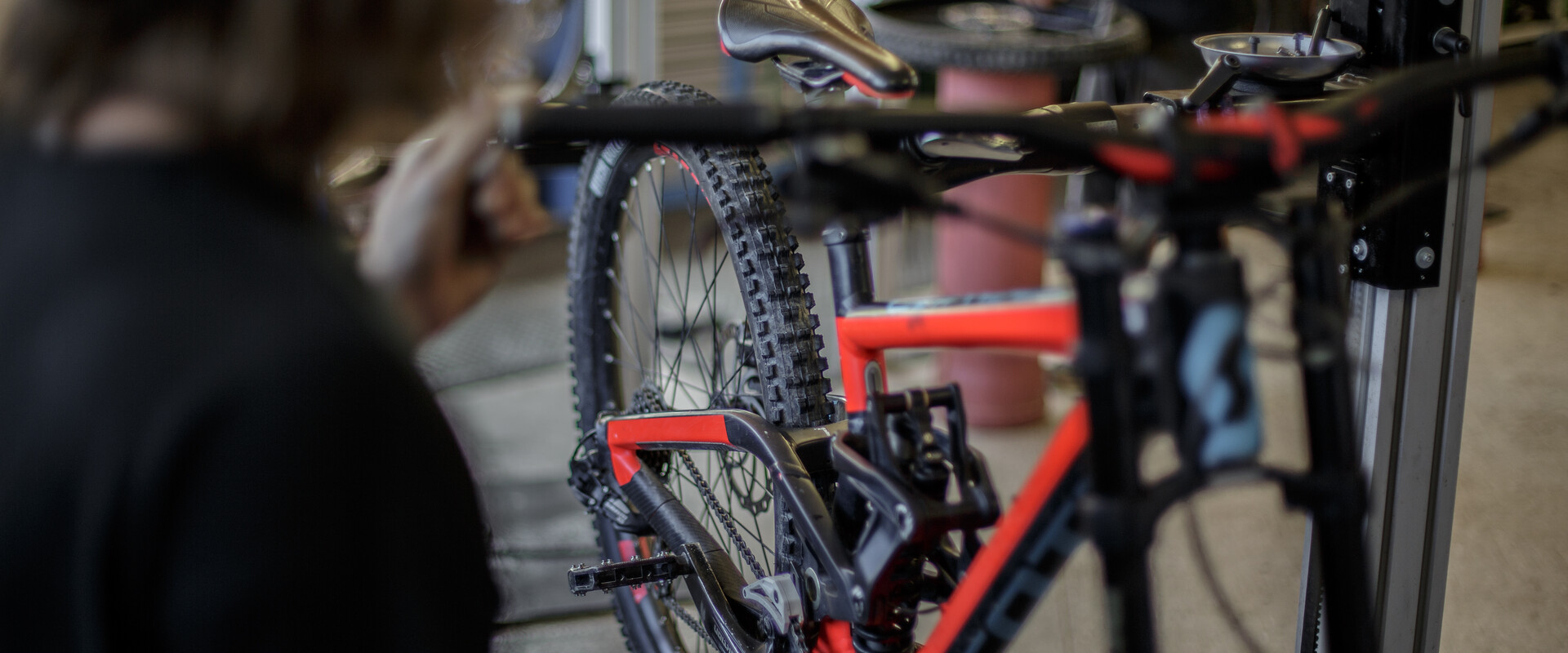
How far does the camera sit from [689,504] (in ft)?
5.59

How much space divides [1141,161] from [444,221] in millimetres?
432

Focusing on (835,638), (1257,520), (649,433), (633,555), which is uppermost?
(649,433)

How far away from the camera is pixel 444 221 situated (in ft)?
2.32

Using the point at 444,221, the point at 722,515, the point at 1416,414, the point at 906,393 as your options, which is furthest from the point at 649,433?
the point at 1416,414

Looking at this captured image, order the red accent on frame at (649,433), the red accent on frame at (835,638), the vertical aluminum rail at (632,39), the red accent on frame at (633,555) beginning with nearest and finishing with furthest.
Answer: the red accent on frame at (835,638) < the red accent on frame at (649,433) < the red accent on frame at (633,555) < the vertical aluminum rail at (632,39)

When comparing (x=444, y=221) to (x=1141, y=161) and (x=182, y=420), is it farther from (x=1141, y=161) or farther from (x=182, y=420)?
(x=1141, y=161)

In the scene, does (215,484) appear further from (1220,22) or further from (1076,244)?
(1220,22)

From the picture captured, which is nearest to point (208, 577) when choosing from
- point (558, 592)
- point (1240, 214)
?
point (1240, 214)

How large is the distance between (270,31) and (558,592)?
70.0 inches

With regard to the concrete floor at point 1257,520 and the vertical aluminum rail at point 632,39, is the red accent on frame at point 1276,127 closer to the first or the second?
the concrete floor at point 1257,520

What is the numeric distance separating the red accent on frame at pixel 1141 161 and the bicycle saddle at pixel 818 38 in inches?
14.4

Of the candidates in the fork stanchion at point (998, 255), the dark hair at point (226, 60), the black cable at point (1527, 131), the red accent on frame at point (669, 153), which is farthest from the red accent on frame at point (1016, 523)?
the fork stanchion at point (998, 255)

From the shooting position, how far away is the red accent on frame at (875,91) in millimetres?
1091

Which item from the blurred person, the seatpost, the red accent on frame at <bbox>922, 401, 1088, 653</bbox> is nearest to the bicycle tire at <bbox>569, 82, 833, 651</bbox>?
the red accent on frame at <bbox>922, 401, 1088, 653</bbox>
